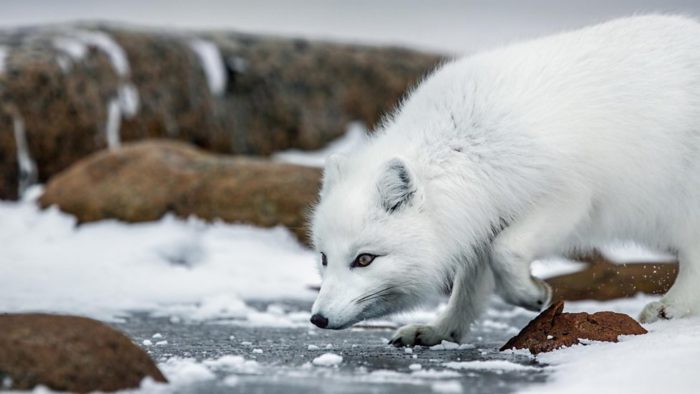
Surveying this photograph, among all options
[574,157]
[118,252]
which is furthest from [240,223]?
[574,157]

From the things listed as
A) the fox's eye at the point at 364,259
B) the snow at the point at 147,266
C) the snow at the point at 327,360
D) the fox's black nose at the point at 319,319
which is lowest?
the snow at the point at 147,266

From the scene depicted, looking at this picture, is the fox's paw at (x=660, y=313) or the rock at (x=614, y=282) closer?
the fox's paw at (x=660, y=313)

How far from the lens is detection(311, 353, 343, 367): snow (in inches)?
150

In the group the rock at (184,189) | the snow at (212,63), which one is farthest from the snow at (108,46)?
the rock at (184,189)

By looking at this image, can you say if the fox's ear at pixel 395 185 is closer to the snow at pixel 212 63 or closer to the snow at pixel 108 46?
the snow at pixel 108 46

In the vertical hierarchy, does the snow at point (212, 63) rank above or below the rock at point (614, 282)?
above

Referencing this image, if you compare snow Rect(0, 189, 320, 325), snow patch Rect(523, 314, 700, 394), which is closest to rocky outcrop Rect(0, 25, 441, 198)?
snow Rect(0, 189, 320, 325)

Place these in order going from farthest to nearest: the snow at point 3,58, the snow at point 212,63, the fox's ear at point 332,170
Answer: the snow at point 212,63, the snow at point 3,58, the fox's ear at point 332,170

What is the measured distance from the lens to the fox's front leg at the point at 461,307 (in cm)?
486

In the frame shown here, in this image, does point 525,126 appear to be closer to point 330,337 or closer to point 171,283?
point 330,337

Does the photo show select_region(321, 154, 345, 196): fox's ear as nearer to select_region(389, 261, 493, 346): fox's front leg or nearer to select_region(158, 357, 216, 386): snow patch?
select_region(389, 261, 493, 346): fox's front leg

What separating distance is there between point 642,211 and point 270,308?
235 cm

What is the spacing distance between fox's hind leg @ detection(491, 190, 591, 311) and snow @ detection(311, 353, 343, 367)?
905mm

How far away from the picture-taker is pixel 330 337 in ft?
16.0
